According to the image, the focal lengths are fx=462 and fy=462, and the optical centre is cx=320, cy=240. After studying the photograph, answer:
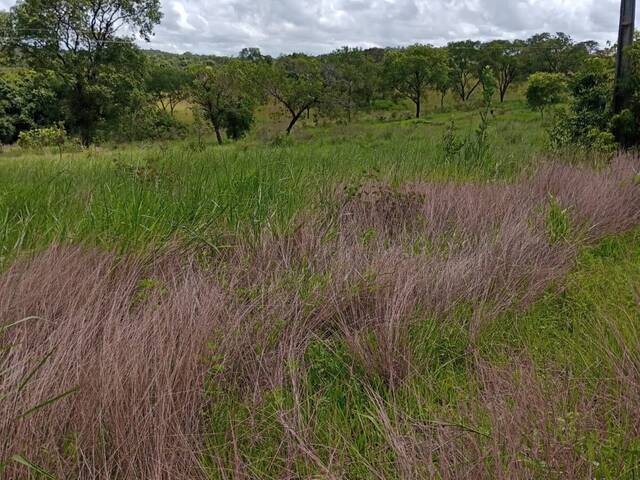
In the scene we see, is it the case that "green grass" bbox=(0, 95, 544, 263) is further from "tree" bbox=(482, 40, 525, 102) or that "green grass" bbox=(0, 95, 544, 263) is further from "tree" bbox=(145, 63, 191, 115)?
"tree" bbox=(145, 63, 191, 115)

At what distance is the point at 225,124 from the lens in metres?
34.1

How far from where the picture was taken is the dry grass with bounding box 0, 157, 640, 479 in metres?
1.46

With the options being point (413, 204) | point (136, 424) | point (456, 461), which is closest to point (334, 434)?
point (456, 461)

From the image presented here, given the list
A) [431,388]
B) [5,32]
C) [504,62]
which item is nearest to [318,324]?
[431,388]

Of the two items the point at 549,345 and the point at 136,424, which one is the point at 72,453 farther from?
the point at 549,345

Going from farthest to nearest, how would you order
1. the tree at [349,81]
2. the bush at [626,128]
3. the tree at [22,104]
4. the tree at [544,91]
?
the tree at [22,104], the tree at [349,81], the tree at [544,91], the bush at [626,128]

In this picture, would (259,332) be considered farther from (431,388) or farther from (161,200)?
(161,200)

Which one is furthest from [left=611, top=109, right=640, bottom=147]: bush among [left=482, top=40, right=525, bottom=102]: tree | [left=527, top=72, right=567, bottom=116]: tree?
[left=482, top=40, right=525, bottom=102]: tree

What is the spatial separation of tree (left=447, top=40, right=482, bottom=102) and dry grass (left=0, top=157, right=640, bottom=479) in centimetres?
4518

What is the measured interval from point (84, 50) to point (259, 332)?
3549cm

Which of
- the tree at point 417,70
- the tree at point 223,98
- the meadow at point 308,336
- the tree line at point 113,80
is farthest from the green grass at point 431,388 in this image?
Answer: the tree at point 417,70

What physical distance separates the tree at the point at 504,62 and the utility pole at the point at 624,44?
3830 cm

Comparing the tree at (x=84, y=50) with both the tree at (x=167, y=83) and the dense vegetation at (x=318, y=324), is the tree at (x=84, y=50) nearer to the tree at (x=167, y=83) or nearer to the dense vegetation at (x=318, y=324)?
the tree at (x=167, y=83)

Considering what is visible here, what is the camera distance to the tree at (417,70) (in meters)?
40.6
